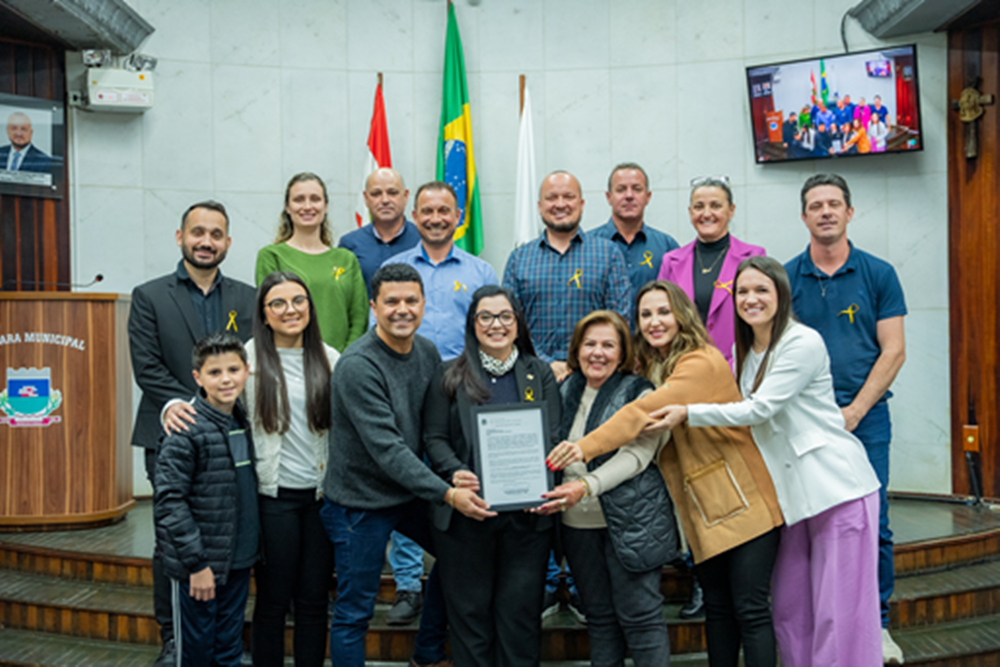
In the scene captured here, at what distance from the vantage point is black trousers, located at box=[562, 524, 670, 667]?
90.7 inches

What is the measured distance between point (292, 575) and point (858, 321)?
2.38m

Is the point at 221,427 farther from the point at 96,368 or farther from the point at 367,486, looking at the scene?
the point at 96,368

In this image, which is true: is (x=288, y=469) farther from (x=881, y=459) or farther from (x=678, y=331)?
(x=881, y=459)

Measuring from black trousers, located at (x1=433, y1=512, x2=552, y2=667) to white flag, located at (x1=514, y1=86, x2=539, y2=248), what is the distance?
335 centimetres

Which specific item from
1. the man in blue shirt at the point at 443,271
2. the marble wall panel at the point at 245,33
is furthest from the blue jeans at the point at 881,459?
the marble wall panel at the point at 245,33

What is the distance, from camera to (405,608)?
3045 mm

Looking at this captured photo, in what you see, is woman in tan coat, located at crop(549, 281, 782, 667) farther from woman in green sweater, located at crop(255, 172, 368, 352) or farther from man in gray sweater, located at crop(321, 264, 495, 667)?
woman in green sweater, located at crop(255, 172, 368, 352)

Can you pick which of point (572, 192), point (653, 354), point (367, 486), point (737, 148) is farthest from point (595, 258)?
point (737, 148)

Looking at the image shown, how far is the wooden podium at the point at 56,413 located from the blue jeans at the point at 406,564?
88.3 inches

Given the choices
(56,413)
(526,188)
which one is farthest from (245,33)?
(56,413)

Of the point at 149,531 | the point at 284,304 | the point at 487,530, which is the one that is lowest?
the point at 149,531

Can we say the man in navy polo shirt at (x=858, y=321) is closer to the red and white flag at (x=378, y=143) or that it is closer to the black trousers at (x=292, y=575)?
the black trousers at (x=292, y=575)

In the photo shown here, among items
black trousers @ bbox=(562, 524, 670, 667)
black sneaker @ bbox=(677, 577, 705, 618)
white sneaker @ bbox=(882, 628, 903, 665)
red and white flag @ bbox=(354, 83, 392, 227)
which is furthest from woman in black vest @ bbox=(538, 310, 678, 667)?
red and white flag @ bbox=(354, 83, 392, 227)

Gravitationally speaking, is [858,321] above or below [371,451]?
above
